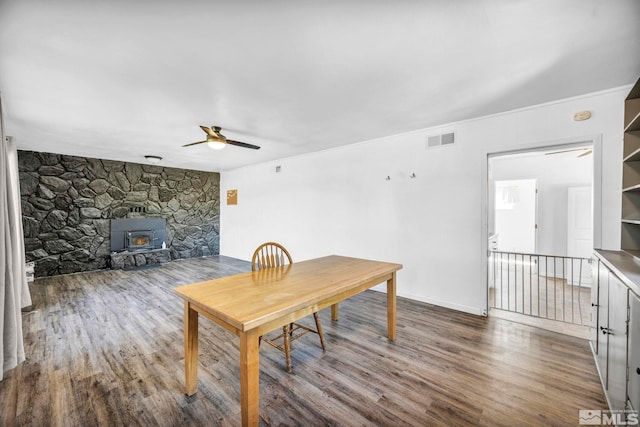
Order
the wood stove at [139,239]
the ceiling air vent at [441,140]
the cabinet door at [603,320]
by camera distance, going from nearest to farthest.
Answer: the cabinet door at [603,320], the ceiling air vent at [441,140], the wood stove at [139,239]

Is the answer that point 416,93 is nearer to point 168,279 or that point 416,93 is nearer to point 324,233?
point 324,233

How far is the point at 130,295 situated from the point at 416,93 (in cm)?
481

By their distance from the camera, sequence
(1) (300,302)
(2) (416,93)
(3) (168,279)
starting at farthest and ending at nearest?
1. (3) (168,279)
2. (2) (416,93)
3. (1) (300,302)

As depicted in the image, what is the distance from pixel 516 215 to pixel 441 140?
445 cm

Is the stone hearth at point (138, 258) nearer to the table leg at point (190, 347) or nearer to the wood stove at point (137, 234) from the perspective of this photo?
the wood stove at point (137, 234)

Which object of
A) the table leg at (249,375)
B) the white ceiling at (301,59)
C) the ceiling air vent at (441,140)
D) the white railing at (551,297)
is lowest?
the white railing at (551,297)

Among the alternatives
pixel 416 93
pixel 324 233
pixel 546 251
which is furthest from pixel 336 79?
pixel 546 251

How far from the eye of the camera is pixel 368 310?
134 inches

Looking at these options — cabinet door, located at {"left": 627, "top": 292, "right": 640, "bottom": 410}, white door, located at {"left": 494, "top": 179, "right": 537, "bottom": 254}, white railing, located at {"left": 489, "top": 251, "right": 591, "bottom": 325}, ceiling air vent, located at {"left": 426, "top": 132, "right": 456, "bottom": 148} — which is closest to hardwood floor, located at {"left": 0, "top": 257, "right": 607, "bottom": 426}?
Answer: cabinet door, located at {"left": 627, "top": 292, "right": 640, "bottom": 410}

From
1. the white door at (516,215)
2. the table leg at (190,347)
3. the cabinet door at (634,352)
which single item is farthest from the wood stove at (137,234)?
the white door at (516,215)

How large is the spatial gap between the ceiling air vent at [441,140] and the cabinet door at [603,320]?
2027 millimetres

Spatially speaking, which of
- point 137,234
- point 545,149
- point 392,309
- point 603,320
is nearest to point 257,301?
point 392,309

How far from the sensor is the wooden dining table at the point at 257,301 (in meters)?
1.38

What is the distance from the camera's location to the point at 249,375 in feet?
4.49
